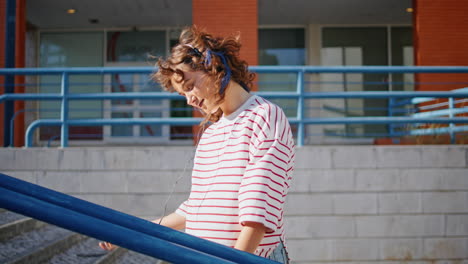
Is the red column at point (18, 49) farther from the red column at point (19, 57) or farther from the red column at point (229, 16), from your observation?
the red column at point (229, 16)

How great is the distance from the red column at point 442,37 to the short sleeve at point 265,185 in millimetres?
8020

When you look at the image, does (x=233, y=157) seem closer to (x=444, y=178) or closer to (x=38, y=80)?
(x=444, y=178)

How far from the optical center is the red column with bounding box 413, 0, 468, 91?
8.39 meters

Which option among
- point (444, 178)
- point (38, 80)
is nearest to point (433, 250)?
point (444, 178)

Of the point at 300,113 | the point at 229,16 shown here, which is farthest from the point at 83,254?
the point at 229,16

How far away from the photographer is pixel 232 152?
1.22 metres

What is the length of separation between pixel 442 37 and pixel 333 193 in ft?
17.7

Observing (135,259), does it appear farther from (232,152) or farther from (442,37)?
(442,37)

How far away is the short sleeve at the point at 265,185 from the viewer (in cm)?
110

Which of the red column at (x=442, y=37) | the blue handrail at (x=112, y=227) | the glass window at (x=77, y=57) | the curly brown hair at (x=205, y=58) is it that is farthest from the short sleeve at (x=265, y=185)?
the glass window at (x=77, y=57)

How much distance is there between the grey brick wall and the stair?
0.41 meters

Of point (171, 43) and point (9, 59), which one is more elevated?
point (171, 43)

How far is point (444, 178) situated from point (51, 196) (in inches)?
172

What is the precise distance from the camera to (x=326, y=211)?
176 inches
